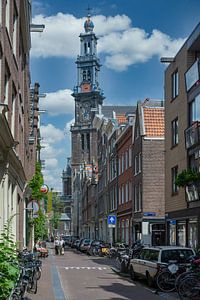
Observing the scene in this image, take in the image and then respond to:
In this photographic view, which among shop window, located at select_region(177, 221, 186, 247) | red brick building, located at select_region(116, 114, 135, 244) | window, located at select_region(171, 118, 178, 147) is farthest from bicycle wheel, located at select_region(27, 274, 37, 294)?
red brick building, located at select_region(116, 114, 135, 244)

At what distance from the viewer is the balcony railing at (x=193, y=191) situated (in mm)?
28281

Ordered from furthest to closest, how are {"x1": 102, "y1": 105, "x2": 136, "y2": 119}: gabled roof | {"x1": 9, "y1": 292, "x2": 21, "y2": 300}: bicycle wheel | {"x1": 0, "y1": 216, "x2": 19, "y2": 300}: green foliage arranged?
1. {"x1": 102, "y1": 105, "x2": 136, "y2": 119}: gabled roof
2. {"x1": 9, "y1": 292, "x2": 21, "y2": 300}: bicycle wheel
3. {"x1": 0, "y1": 216, "x2": 19, "y2": 300}: green foliage

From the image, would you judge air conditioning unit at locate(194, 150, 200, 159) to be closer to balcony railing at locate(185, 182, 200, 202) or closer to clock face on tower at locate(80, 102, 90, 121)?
balcony railing at locate(185, 182, 200, 202)

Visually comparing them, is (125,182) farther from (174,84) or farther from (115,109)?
(115,109)

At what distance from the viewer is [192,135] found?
2936 cm

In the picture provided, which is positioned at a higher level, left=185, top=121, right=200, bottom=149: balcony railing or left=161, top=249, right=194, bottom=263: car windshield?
left=185, top=121, right=200, bottom=149: balcony railing

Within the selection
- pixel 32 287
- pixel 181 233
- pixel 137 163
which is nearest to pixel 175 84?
pixel 181 233

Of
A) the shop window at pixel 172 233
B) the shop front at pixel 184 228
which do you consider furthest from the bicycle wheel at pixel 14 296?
the shop window at pixel 172 233

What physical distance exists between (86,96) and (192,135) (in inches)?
4943

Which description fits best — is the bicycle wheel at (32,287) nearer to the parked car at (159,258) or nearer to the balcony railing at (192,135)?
the parked car at (159,258)

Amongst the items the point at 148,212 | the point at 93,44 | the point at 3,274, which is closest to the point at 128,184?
the point at 148,212

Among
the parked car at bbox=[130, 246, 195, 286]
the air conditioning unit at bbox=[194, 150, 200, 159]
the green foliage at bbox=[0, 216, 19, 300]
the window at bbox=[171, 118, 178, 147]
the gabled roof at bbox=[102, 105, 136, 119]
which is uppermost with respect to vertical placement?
the gabled roof at bbox=[102, 105, 136, 119]

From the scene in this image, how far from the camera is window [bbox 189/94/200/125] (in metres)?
29.1

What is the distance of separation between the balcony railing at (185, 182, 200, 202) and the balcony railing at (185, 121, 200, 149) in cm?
196
